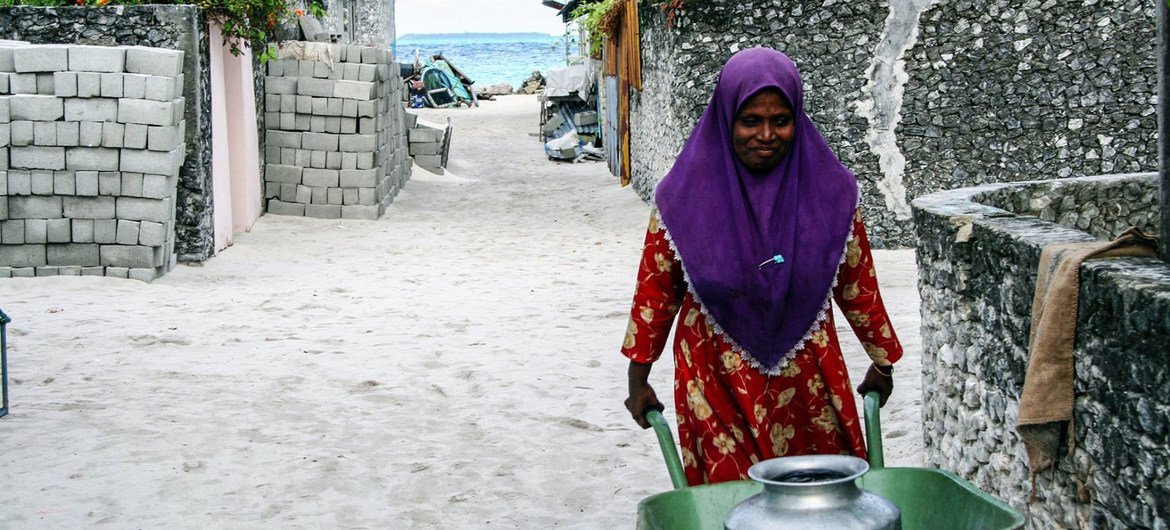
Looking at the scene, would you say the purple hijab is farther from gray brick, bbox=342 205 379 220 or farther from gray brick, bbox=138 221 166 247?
gray brick, bbox=342 205 379 220

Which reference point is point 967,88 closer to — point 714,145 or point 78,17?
point 78,17

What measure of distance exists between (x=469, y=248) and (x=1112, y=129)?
5854mm

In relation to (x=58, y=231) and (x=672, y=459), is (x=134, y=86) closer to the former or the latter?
(x=58, y=231)

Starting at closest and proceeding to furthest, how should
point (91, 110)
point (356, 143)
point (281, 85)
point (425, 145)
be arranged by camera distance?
1. point (91, 110)
2. point (281, 85)
3. point (356, 143)
4. point (425, 145)

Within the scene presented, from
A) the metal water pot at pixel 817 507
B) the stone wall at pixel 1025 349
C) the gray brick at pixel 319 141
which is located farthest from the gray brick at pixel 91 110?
the metal water pot at pixel 817 507

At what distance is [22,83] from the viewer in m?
9.05

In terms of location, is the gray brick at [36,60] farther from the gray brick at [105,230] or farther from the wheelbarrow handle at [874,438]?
the wheelbarrow handle at [874,438]

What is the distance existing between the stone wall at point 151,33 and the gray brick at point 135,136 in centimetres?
79

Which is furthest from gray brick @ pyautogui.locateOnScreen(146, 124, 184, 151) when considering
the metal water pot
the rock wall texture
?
the metal water pot

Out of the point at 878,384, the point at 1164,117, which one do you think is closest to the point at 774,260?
the point at 878,384

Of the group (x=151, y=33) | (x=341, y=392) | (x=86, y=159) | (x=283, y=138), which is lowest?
(x=341, y=392)

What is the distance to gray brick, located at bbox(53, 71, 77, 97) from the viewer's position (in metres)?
9.05

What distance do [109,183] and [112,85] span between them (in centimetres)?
74

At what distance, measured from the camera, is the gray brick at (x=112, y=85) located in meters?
9.12
